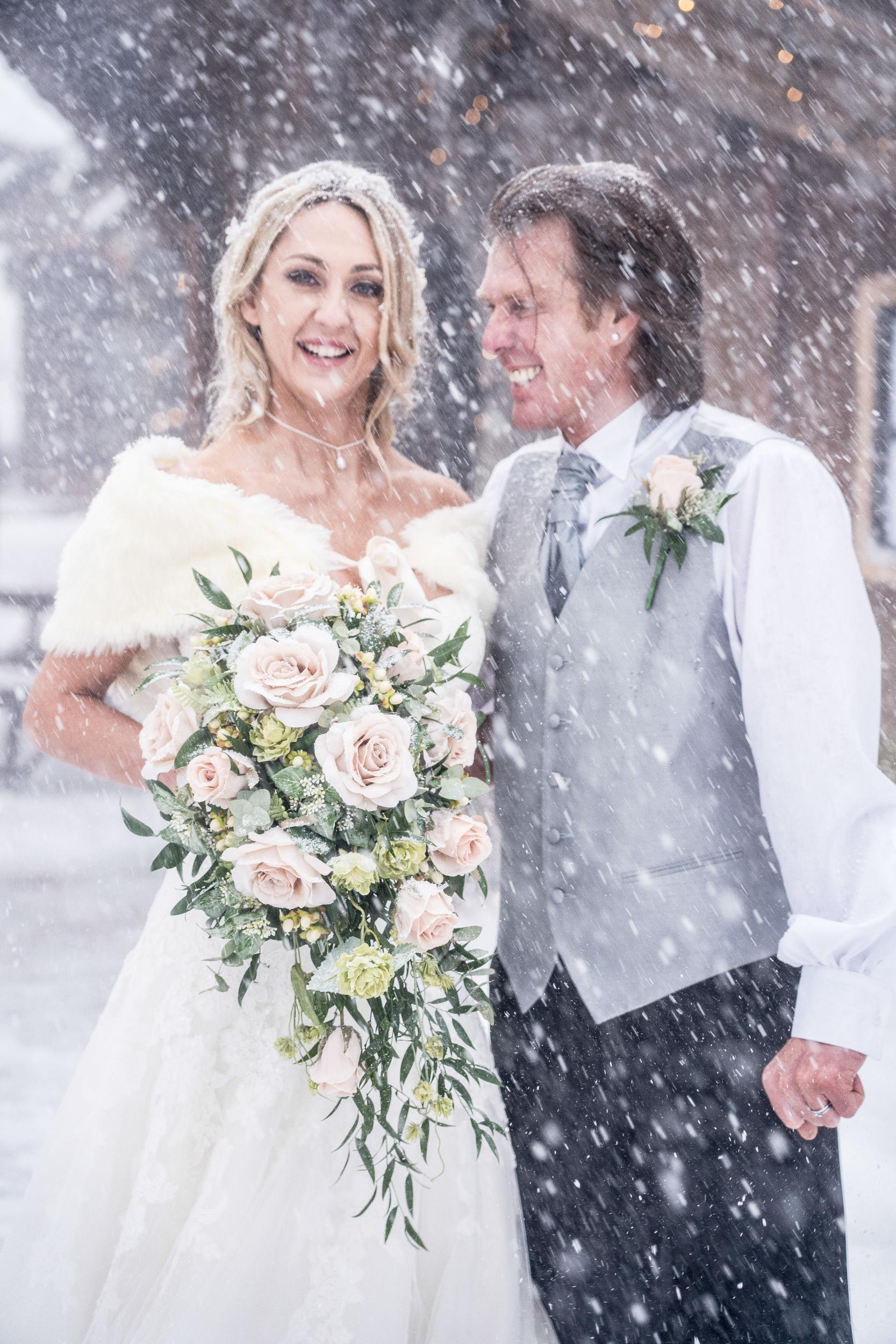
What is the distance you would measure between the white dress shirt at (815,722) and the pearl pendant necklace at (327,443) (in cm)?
57

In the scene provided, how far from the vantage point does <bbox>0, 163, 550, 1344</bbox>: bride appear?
1.56 meters

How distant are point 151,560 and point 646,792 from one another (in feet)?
2.65

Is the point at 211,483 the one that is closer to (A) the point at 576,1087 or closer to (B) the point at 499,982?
(B) the point at 499,982

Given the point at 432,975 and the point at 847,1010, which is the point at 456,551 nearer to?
the point at 432,975

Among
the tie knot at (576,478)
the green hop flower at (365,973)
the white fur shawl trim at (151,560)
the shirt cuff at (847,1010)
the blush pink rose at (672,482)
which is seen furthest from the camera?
the tie knot at (576,478)

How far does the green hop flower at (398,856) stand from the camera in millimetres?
1370

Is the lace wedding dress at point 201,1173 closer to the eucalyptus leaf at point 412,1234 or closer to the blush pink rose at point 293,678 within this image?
the eucalyptus leaf at point 412,1234

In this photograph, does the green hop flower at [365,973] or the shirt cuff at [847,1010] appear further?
the shirt cuff at [847,1010]

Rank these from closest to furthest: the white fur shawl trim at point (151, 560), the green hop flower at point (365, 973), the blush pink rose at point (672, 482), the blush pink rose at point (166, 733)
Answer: the green hop flower at point (365, 973), the blush pink rose at point (166, 733), the blush pink rose at point (672, 482), the white fur shawl trim at point (151, 560)

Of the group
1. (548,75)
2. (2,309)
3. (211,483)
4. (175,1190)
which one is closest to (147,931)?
(175,1190)

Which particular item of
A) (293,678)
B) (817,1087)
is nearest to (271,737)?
(293,678)

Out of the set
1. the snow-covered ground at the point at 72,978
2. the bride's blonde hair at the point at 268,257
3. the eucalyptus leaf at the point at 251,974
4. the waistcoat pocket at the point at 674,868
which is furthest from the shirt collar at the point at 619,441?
the snow-covered ground at the point at 72,978

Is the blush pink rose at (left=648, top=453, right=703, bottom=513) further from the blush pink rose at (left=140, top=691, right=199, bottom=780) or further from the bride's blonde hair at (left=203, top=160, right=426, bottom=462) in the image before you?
the blush pink rose at (left=140, top=691, right=199, bottom=780)

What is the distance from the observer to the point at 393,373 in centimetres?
204
